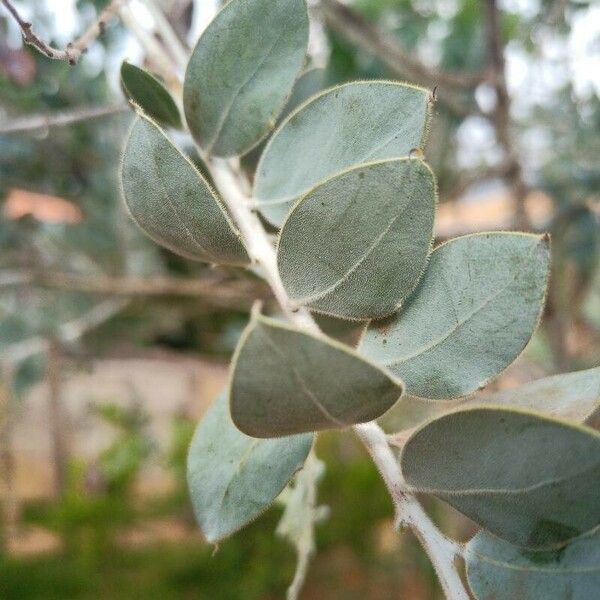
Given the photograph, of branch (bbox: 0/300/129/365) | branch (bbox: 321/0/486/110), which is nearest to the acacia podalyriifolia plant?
branch (bbox: 321/0/486/110)

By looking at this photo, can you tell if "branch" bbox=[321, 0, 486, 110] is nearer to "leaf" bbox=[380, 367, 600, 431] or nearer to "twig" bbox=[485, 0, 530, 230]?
"twig" bbox=[485, 0, 530, 230]

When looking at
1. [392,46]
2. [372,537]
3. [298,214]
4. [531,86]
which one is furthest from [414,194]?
[372,537]

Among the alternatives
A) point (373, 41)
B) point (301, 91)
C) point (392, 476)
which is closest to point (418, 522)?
point (392, 476)

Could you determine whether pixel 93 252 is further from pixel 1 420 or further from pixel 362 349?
pixel 1 420

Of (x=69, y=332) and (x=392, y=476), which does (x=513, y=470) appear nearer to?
(x=392, y=476)

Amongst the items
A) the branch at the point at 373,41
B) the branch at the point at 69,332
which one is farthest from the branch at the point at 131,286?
the branch at the point at 373,41

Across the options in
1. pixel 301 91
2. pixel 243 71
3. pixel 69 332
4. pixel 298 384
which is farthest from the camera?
pixel 69 332
